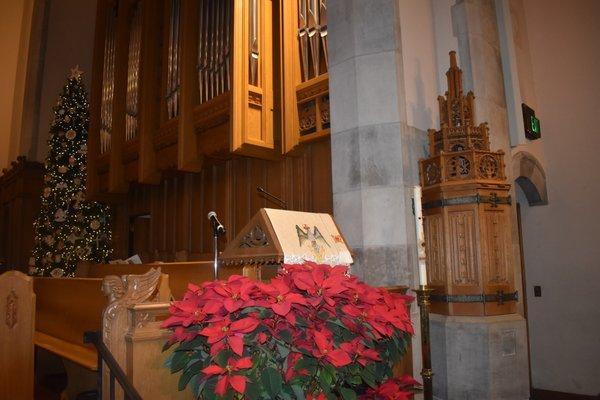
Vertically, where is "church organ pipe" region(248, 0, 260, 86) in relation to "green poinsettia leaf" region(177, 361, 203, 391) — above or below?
above

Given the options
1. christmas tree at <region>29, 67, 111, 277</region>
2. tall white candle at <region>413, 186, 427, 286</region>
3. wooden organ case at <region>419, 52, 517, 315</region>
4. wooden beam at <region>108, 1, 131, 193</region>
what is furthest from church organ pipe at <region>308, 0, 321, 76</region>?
christmas tree at <region>29, 67, 111, 277</region>

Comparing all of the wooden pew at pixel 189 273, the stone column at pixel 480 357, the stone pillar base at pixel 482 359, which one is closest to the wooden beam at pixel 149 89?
the wooden pew at pixel 189 273

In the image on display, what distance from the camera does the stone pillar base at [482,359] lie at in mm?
3176

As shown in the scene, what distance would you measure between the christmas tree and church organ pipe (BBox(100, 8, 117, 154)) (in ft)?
3.21

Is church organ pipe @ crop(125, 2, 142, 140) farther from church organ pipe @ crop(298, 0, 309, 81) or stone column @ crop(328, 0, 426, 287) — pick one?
stone column @ crop(328, 0, 426, 287)

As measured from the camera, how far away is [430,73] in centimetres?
409

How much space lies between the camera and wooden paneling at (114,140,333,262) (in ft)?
14.7

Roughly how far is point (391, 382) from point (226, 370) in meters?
0.88

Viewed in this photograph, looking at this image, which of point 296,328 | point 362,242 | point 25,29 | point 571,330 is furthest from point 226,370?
point 25,29

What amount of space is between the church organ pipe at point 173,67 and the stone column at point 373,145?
2366mm

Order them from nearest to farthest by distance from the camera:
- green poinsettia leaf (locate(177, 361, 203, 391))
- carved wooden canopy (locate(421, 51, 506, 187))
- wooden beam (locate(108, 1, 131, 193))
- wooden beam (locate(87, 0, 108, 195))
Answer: green poinsettia leaf (locate(177, 361, 203, 391)) → carved wooden canopy (locate(421, 51, 506, 187)) → wooden beam (locate(108, 1, 131, 193)) → wooden beam (locate(87, 0, 108, 195))

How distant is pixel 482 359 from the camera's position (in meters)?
3.20

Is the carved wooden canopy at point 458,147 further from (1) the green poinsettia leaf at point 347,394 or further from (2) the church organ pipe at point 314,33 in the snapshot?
(1) the green poinsettia leaf at point 347,394

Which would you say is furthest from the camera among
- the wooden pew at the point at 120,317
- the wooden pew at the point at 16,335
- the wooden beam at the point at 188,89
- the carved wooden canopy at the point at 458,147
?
the wooden beam at the point at 188,89
